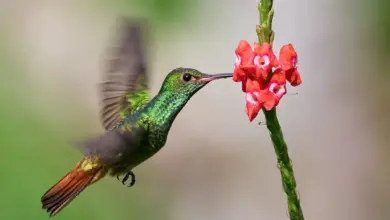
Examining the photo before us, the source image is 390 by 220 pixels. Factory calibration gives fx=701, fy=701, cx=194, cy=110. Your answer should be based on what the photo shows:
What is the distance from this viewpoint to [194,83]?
2021 mm

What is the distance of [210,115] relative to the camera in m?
5.83

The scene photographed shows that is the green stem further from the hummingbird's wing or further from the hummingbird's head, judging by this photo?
the hummingbird's wing

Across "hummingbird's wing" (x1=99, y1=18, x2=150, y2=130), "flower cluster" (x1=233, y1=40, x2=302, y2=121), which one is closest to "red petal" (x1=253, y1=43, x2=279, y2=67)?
"flower cluster" (x1=233, y1=40, x2=302, y2=121)

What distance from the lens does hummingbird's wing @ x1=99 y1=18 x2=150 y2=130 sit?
212cm

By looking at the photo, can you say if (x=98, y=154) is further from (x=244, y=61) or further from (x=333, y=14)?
(x=333, y=14)

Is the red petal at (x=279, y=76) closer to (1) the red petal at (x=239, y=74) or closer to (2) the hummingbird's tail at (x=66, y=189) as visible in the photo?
(1) the red petal at (x=239, y=74)

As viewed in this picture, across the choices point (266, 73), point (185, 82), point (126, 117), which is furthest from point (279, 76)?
point (126, 117)

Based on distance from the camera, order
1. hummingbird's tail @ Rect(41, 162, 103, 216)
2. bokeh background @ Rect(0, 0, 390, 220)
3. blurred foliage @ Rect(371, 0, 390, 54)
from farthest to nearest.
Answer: blurred foliage @ Rect(371, 0, 390, 54) < bokeh background @ Rect(0, 0, 390, 220) < hummingbird's tail @ Rect(41, 162, 103, 216)

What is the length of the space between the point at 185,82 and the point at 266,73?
A: 64 cm

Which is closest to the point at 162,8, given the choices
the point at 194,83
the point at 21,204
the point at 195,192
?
the point at 195,192

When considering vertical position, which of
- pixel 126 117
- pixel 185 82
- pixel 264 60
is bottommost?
pixel 126 117

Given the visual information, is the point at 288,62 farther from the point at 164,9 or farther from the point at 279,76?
the point at 164,9

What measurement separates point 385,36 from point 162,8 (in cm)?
196

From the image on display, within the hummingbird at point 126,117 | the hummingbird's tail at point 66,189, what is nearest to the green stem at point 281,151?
the hummingbird at point 126,117
